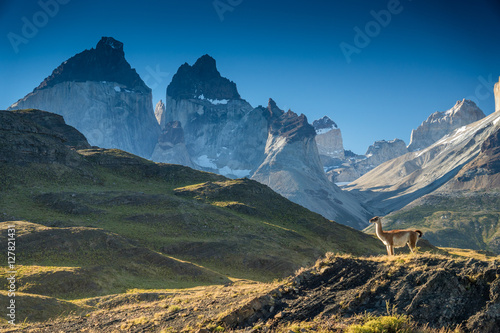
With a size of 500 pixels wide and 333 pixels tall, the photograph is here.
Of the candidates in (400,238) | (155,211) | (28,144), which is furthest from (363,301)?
(28,144)

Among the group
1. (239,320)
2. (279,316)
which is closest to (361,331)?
(279,316)

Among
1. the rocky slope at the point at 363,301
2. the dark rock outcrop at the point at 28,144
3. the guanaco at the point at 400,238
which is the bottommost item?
the rocky slope at the point at 363,301

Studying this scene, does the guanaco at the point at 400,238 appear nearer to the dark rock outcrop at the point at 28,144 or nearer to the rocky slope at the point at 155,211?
the rocky slope at the point at 155,211

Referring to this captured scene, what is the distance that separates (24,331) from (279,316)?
16070 millimetres

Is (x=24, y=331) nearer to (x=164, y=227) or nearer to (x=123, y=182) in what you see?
(x=164, y=227)

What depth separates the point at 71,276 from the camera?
46375mm

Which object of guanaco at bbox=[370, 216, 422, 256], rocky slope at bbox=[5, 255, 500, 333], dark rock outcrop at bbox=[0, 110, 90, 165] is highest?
dark rock outcrop at bbox=[0, 110, 90, 165]

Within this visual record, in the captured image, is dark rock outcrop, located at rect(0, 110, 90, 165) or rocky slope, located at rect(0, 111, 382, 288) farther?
dark rock outcrop, located at rect(0, 110, 90, 165)

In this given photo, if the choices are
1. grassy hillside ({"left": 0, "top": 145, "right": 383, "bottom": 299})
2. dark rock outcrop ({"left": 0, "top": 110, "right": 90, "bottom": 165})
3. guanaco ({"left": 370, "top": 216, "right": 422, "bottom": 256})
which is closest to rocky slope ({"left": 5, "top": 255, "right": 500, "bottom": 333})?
guanaco ({"left": 370, "top": 216, "right": 422, "bottom": 256})

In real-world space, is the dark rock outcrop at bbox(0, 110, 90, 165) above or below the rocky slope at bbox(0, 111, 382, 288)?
above

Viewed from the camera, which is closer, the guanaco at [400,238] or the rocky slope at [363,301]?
the rocky slope at [363,301]

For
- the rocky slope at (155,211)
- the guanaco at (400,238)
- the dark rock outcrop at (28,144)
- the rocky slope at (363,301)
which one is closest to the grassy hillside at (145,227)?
the rocky slope at (155,211)

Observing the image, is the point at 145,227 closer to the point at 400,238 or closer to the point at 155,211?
the point at 155,211

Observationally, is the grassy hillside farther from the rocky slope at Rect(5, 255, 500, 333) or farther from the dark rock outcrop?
the rocky slope at Rect(5, 255, 500, 333)
